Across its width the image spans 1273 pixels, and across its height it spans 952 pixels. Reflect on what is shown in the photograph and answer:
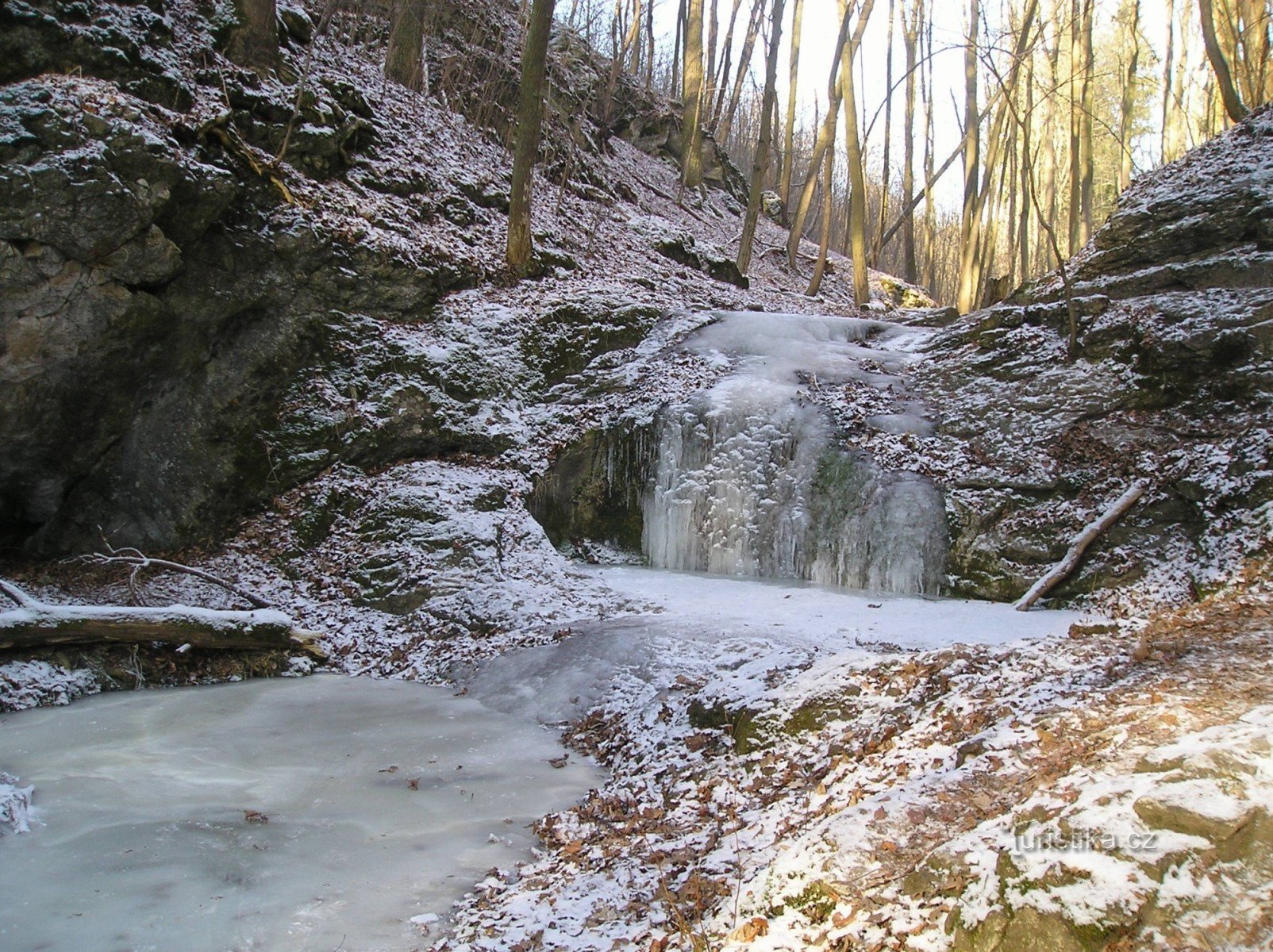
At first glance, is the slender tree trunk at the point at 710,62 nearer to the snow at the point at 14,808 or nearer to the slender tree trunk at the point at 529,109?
the slender tree trunk at the point at 529,109

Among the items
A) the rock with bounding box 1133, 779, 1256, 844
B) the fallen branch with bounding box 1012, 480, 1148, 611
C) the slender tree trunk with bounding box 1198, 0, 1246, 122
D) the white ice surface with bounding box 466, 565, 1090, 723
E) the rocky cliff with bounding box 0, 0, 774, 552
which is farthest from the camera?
the slender tree trunk with bounding box 1198, 0, 1246, 122

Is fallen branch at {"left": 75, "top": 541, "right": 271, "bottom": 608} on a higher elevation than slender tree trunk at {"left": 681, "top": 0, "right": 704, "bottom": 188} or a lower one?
lower

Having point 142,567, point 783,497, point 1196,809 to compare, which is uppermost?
point 783,497

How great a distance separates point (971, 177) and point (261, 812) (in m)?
18.1

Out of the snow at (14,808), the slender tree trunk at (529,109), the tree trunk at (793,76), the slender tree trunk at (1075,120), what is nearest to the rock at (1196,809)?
the snow at (14,808)

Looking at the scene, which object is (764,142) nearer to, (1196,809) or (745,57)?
(745,57)

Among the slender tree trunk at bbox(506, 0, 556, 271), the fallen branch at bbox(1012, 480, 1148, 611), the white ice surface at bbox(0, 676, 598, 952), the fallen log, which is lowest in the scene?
the white ice surface at bbox(0, 676, 598, 952)

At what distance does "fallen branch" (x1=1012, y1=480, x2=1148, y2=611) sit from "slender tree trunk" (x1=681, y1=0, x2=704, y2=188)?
1588cm

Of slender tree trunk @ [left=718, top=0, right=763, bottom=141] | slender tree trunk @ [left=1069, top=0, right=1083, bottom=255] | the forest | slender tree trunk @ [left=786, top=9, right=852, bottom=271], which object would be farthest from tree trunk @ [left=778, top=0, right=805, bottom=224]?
the forest

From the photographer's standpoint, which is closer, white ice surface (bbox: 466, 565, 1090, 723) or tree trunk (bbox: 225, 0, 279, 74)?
white ice surface (bbox: 466, 565, 1090, 723)

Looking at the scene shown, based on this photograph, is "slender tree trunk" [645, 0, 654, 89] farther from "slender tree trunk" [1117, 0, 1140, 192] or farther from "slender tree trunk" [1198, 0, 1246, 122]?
"slender tree trunk" [1198, 0, 1246, 122]

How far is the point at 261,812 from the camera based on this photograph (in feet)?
14.7

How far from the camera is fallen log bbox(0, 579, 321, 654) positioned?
628 cm

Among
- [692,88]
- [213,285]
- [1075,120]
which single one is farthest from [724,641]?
[692,88]
